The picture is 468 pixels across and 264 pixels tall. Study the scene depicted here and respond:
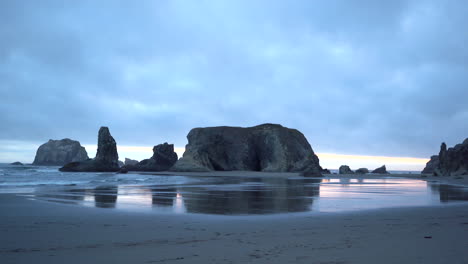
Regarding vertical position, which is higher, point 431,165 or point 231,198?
point 431,165

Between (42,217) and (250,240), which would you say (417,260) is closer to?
(250,240)

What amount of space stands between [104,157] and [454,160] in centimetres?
6309

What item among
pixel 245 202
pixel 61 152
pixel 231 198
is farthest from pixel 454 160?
pixel 61 152

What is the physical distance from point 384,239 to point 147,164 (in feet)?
260

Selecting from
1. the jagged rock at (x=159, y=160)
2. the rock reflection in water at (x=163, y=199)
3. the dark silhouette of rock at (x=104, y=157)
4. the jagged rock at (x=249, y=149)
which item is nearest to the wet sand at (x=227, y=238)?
the rock reflection in water at (x=163, y=199)

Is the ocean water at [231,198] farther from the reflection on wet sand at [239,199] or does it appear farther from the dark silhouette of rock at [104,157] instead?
the dark silhouette of rock at [104,157]

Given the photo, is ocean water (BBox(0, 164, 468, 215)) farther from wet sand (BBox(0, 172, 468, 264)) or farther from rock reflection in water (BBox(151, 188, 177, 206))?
wet sand (BBox(0, 172, 468, 264))

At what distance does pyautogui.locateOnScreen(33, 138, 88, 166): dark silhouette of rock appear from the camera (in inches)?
5344

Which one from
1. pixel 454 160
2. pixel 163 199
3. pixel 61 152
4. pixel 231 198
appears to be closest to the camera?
pixel 163 199

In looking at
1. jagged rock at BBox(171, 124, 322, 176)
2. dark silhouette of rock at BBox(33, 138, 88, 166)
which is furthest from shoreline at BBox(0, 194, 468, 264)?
dark silhouette of rock at BBox(33, 138, 88, 166)

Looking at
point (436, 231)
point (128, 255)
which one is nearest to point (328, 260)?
point (128, 255)

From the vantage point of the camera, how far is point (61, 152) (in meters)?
137

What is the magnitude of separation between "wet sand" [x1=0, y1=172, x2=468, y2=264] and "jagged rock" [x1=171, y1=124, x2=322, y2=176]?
204ft

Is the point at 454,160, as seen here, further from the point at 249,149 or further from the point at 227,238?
the point at 227,238
